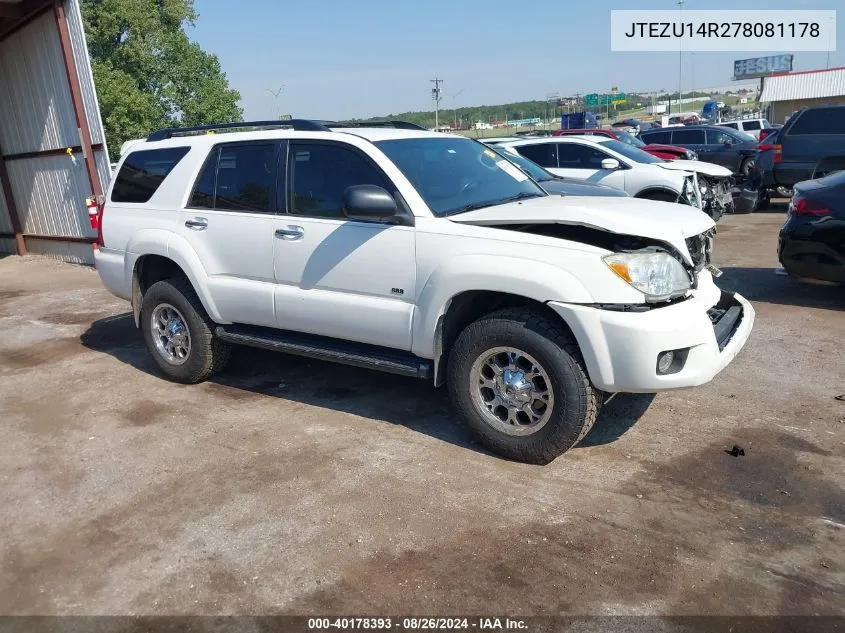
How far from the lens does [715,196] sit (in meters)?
12.0

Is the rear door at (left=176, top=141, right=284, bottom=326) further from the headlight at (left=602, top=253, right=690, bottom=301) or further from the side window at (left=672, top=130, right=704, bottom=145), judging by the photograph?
the side window at (left=672, top=130, right=704, bottom=145)

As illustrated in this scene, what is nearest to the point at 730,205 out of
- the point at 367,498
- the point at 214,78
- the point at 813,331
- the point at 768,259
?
the point at 768,259

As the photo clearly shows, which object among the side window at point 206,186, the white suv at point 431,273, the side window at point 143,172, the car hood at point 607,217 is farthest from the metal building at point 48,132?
the car hood at point 607,217

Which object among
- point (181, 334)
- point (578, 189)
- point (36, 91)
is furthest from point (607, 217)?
point (36, 91)

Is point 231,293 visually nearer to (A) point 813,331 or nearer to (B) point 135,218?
(B) point 135,218

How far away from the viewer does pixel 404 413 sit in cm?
496

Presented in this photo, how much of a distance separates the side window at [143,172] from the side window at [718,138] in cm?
1676

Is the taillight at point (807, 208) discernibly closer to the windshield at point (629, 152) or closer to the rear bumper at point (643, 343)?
the rear bumper at point (643, 343)

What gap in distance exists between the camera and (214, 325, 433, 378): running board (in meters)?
4.42

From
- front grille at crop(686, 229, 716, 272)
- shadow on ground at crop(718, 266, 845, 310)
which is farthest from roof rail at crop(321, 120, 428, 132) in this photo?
shadow on ground at crop(718, 266, 845, 310)

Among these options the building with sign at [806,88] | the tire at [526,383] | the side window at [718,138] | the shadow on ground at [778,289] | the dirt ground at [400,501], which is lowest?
the shadow on ground at [778,289]

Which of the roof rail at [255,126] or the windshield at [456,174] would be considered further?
the roof rail at [255,126]

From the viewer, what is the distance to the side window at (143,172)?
5.63 m

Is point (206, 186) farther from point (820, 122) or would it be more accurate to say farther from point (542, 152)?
point (820, 122)
